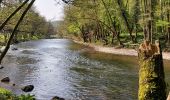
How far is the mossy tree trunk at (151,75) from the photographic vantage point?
32.3 feet

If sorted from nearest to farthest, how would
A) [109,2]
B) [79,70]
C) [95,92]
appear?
1. [95,92]
2. [79,70]
3. [109,2]

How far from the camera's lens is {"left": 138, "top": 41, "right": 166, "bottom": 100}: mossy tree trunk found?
9852 millimetres

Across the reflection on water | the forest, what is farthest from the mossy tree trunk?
the forest

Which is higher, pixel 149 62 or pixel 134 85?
pixel 149 62

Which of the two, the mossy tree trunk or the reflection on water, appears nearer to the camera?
the mossy tree trunk

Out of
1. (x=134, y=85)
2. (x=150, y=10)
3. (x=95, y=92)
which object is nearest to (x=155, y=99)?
(x=95, y=92)

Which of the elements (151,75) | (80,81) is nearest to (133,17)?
(80,81)

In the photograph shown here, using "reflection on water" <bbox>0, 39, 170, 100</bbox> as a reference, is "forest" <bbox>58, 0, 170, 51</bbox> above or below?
above

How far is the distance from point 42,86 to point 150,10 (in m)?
38.5

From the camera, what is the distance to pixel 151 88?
9906mm

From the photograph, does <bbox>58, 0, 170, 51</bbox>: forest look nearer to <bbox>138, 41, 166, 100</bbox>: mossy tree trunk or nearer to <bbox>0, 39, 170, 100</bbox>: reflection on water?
<bbox>0, 39, 170, 100</bbox>: reflection on water

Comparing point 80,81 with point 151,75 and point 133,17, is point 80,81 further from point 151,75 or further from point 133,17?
point 133,17

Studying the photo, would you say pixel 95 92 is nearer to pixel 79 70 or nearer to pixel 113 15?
pixel 79 70

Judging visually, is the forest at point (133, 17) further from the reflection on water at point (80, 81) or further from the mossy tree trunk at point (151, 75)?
the mossy tree trunk at point (151, 75)
